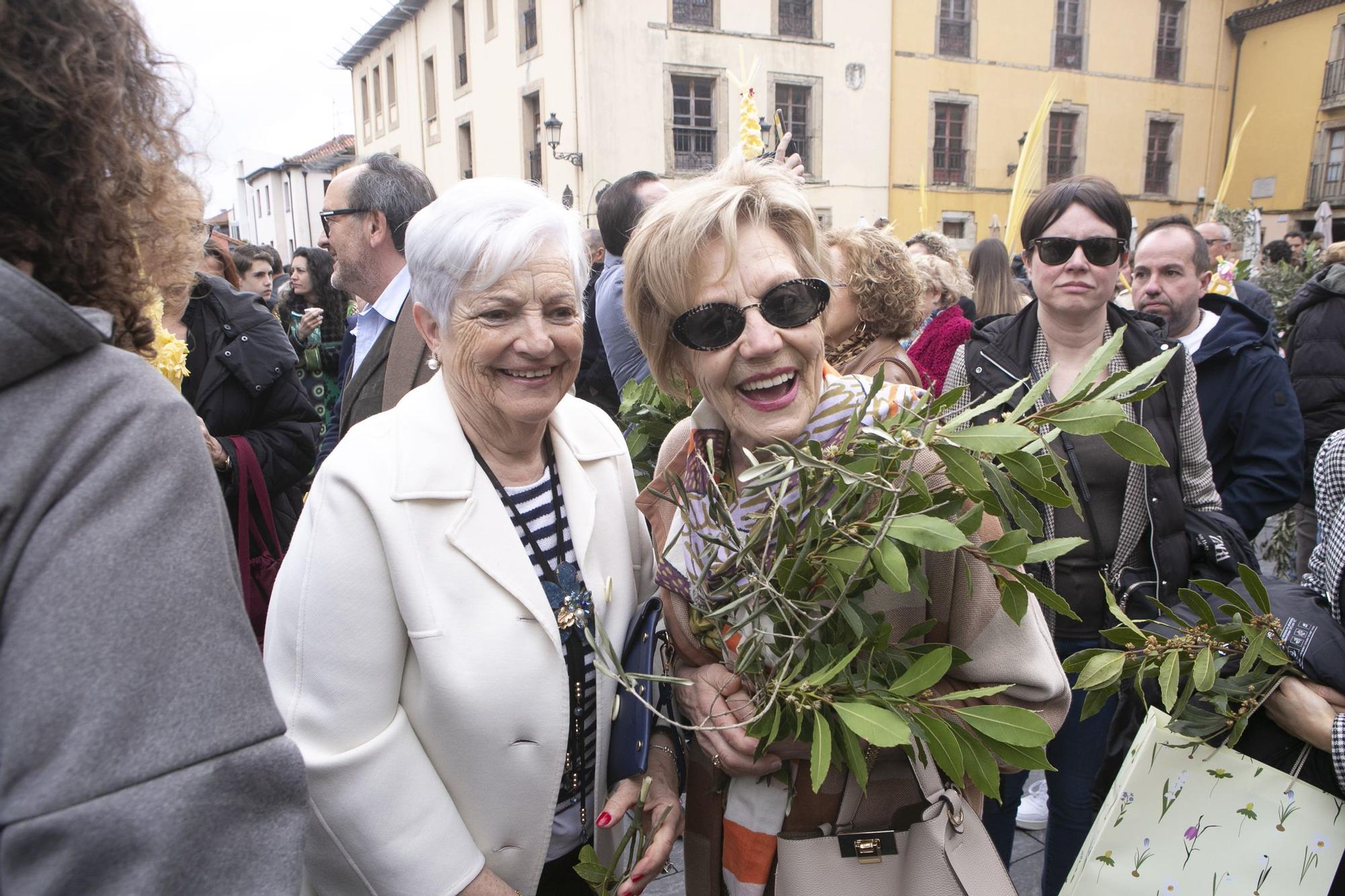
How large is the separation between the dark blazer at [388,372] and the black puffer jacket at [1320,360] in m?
4.41

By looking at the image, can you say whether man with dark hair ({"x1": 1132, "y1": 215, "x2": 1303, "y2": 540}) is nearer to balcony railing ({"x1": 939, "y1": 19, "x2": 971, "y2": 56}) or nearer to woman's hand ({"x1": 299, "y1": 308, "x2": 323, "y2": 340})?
woman's hand ({"x1": 299, "y1": 308, "x2": 323, "y2": 340})

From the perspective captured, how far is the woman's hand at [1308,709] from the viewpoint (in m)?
1.65

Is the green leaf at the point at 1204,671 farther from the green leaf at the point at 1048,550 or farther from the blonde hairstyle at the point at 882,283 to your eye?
the blonde hairstyle at the point at 882,283

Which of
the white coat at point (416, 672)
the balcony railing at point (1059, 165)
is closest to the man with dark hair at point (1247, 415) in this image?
the white coat at point (416, 672)

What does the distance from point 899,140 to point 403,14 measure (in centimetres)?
1703

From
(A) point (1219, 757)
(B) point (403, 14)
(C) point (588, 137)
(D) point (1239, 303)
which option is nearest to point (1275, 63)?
(C) point (588, 137)

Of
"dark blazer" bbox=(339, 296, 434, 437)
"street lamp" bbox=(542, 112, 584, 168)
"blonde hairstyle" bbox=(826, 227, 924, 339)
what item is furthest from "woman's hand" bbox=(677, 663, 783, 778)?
"street lamp" bbox=(542, 112, 584, 168)

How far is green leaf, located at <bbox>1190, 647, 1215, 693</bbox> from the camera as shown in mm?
1659

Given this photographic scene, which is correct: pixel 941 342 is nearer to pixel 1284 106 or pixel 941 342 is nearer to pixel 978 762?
pixel 978 762

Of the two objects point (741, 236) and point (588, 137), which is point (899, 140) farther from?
point (741, 236)

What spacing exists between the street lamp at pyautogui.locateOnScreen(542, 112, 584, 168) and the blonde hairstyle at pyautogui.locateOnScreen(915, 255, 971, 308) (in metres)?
15.0

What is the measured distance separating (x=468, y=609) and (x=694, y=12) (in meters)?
21.7

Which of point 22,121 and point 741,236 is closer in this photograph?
point 22,121

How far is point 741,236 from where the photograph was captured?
168 cm
